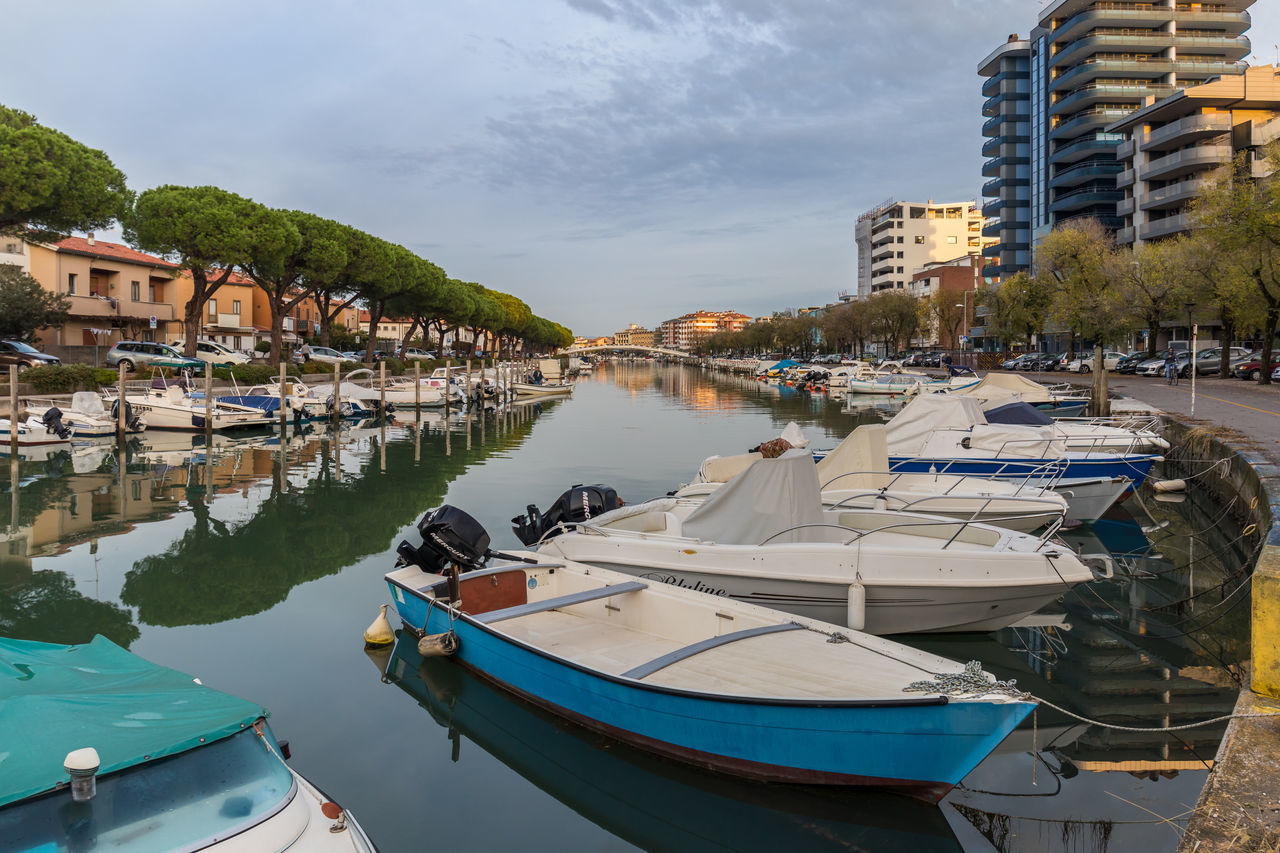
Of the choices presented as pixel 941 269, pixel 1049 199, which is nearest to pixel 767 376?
pixel 1049 199

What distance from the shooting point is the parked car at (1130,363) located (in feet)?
165

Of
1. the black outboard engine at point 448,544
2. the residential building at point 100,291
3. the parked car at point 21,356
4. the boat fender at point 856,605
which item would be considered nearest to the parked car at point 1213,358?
the boat fender at point 856,605

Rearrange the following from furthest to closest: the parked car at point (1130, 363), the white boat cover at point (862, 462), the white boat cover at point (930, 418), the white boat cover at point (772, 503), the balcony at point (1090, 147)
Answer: the balcony at point (1090, 147), the parked car at point (1130, 363), the white boat cover at point (930, 418), the white boat cover at point (862, 462), the white boat cover at point (772, 503)

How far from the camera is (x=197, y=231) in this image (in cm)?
3959

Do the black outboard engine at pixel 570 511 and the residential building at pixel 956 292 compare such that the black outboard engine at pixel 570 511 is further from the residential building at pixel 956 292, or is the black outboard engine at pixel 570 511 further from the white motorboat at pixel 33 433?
the residential building at pixel 956 292

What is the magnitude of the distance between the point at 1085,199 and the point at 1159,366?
39263mm

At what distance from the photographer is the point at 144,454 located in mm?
25734

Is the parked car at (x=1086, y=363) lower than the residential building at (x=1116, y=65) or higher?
lower

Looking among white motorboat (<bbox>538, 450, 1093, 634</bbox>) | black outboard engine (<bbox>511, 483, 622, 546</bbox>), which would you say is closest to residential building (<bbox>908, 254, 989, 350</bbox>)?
black outboard engine (<bbox>511, 483, 622, 546</bbox>)

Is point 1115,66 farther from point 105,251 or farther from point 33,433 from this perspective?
point 33,433

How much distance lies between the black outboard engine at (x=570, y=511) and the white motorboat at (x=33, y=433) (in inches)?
877

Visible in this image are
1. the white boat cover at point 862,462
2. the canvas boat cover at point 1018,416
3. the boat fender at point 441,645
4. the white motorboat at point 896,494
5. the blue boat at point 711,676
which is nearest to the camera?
the blue boat at point 711,676

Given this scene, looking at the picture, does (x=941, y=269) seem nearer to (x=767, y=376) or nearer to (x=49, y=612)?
(x=767, y=376)

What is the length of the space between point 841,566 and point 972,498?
4054 millimetres
